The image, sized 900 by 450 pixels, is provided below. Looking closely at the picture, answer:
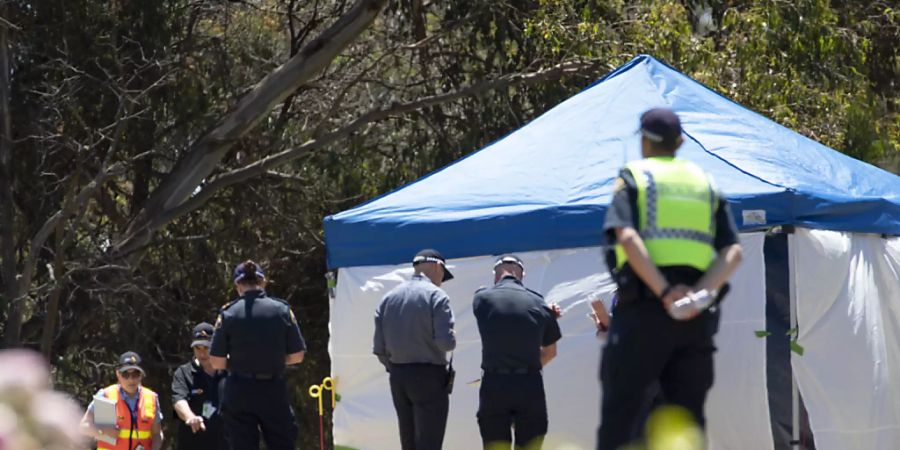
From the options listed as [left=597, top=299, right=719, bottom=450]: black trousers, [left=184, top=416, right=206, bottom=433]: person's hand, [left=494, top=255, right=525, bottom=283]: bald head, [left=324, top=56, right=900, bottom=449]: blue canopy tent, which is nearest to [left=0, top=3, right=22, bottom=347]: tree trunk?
[left=184, top=416, right=206, bottom=433]: person's hand

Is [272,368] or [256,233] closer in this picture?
[272,368]

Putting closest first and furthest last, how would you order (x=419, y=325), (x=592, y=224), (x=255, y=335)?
(x=419, y=325) < (x=255, y=335) < (x=592, y=224)

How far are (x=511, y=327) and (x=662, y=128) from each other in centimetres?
268

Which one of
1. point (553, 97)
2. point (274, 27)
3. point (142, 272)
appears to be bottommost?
point (142, 272)

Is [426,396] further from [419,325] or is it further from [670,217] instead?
[670,217]

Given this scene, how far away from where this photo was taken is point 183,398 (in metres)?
9.59

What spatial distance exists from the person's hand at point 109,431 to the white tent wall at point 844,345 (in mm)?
4597

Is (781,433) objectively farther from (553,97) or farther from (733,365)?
(553,97)

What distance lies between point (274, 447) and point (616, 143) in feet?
10.2

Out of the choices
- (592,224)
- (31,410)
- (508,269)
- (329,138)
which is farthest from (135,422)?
(31,410)

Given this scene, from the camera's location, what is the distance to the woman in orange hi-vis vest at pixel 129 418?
9348 millimetres

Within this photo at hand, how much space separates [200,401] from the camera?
9.71m

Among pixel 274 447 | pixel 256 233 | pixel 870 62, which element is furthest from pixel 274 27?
pixel 274 447

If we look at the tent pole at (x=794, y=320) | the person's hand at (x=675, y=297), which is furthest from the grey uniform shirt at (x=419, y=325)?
the person's hand at (x=675, y=297)
